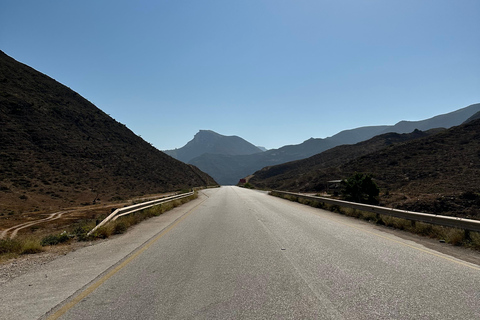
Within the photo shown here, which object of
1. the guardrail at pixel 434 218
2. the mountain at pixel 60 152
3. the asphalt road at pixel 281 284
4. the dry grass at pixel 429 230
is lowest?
the dry grass at pixel 429 230

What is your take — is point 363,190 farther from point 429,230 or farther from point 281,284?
point 281,284

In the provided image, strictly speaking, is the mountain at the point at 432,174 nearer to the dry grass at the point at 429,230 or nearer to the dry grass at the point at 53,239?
the dry grass at the point at 429,230

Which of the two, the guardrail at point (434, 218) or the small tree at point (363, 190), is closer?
the guardrail at point (434, 218)

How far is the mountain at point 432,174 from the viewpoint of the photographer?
2100cm

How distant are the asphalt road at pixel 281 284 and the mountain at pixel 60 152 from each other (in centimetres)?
2773

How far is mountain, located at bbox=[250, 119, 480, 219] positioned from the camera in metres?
21.0

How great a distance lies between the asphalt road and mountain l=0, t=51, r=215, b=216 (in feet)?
91.0

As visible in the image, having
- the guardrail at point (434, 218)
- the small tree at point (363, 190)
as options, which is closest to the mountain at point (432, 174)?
the small tree at point (363, 190)

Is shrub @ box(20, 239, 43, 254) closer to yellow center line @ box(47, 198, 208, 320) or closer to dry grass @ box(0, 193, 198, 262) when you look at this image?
dry grass @ box(0, 193, 198, 262)

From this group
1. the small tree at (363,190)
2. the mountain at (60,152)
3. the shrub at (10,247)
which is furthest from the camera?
the mountain at (60,152)

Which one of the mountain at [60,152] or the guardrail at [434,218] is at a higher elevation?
the mountain at [60,152]

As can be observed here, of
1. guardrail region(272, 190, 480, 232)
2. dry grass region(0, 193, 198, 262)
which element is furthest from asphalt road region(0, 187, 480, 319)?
dry grass region(0, 193, 198, 262)

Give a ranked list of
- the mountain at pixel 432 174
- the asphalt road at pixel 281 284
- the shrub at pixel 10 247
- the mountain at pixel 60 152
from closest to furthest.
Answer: the asphalt road at pixel 281 284, the shrub at pixel 10 247, the mountain at pixel 432 174, the mountain at pixel 60 152

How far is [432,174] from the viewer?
110 ft
